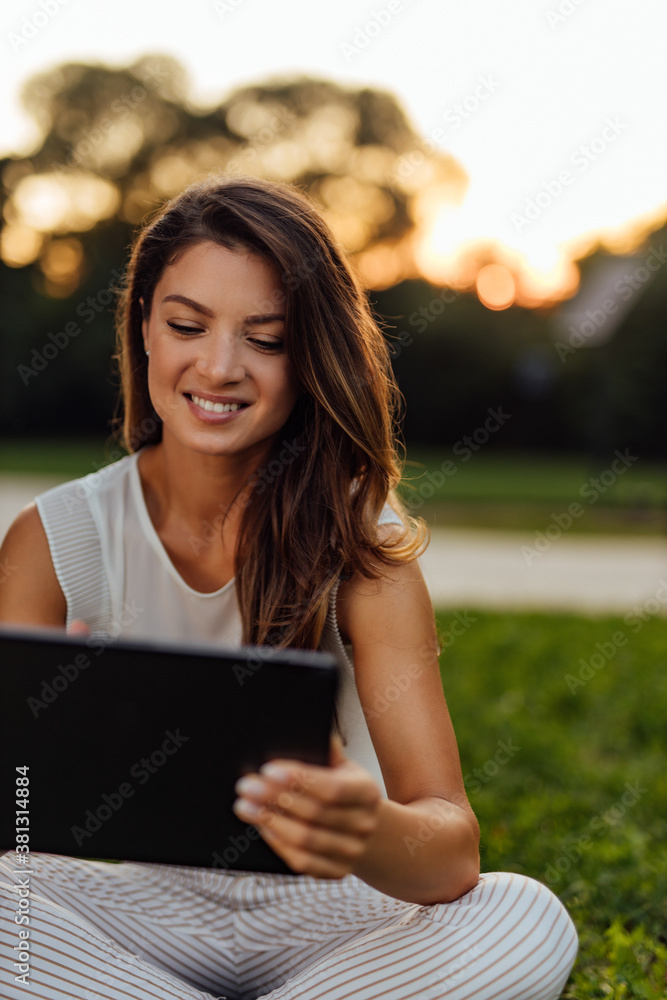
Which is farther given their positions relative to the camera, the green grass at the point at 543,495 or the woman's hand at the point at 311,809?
the green grass at the point at 543,495

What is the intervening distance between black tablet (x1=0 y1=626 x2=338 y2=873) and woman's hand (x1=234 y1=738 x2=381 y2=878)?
0.02m

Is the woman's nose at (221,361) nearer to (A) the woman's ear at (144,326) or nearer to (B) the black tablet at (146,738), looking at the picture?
(A) the woman's ear at (144,326)

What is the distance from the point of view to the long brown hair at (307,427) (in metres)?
1.96

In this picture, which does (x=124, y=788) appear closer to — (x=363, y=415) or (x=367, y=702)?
(x=367, y=702)

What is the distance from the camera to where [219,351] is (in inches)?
76.5

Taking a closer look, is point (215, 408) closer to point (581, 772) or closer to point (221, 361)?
point (221, 361)

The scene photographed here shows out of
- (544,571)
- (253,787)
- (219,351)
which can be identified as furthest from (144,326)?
(544,571)

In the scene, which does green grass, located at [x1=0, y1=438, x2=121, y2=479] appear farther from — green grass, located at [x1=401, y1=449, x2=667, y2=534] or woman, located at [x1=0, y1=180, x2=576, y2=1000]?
woman, located at [x1=0, y1=180, x2=576, y2=1000]

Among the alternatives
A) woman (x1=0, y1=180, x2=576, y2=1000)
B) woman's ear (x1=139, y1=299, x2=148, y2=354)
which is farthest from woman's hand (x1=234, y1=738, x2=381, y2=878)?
woman's ear (x1=139, y1=299, x2=148, y2=354)

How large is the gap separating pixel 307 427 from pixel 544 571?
7402 millimetres

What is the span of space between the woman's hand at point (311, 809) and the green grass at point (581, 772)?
1290mm

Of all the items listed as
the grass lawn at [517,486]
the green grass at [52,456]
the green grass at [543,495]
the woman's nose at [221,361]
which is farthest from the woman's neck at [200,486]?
the green grass at [52,456]

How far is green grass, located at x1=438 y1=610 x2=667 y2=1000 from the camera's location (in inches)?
101

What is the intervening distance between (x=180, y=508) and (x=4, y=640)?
938 mm
